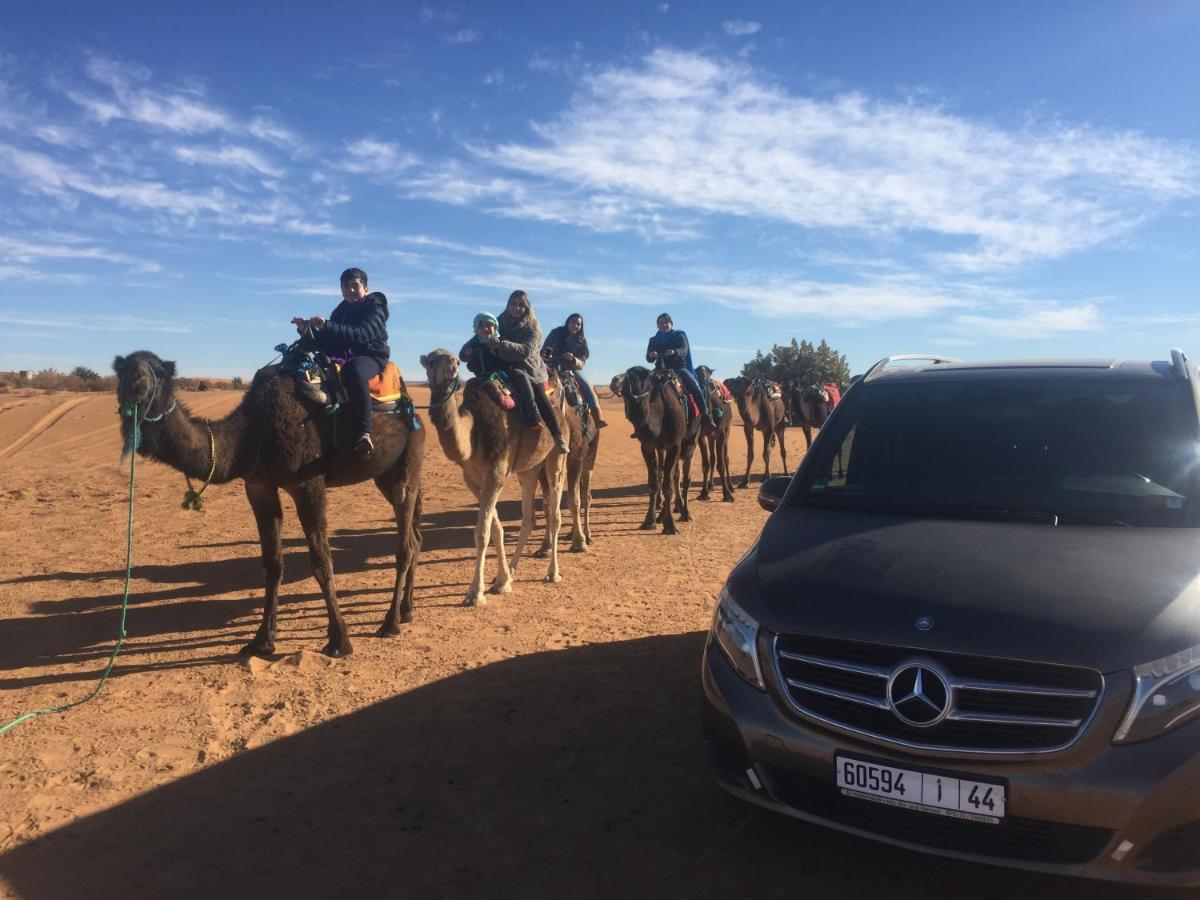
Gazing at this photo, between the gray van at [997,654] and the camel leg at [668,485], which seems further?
the camel leg at [668,485]

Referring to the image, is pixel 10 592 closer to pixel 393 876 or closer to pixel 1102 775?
pixel 393 876

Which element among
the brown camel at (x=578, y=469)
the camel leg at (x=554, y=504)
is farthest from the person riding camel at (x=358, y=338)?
the brown camel at (x=578, y=469)

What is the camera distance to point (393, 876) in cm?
347

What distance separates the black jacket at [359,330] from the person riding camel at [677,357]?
22.3 ft

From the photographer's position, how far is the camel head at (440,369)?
24.5 feet

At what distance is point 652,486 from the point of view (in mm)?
12914

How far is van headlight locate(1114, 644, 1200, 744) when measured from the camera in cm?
267

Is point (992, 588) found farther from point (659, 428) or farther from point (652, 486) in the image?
point (652, 486)

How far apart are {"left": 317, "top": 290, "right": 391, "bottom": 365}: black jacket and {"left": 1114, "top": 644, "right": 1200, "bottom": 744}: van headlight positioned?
5774 millimetres

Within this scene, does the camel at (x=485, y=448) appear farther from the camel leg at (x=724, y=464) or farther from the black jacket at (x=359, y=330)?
the camel leg at (x=724, y=464)

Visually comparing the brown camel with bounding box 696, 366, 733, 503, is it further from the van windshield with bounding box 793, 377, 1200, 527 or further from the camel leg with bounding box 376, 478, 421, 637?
the van windshield with bounding box 793, 377, 1200, 527

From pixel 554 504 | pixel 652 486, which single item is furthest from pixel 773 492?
pixel 652 486

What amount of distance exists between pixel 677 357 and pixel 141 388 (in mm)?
9058

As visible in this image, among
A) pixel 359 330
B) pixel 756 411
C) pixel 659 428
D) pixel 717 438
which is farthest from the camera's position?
pixel 756 411
